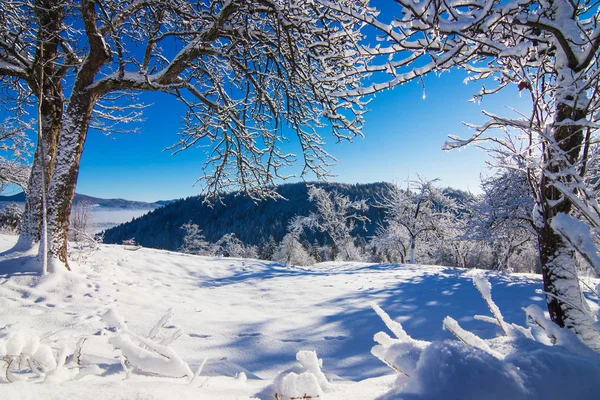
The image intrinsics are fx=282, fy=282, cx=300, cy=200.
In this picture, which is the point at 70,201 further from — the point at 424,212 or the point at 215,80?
the point at 424,212

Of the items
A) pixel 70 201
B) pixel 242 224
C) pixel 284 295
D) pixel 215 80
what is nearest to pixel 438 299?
pixel 284 295

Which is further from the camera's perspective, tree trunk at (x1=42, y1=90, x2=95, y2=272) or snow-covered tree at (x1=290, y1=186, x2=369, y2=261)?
snow-covered tree at (x1=290, y1=186, x2=369, y2=261)

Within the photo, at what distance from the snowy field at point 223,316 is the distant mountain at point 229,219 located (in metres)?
68.3

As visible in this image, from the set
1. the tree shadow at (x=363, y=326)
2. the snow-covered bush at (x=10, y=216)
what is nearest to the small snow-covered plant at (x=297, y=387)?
the tree shadow at (x=363, y=326)

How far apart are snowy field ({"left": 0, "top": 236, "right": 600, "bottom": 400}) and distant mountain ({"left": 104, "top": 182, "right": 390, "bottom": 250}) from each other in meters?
68.3

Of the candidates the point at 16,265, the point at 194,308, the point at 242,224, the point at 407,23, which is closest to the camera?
the point at 407,23

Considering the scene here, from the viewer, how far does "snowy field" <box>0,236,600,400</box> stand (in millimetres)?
1000

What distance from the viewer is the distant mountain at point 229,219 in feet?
261

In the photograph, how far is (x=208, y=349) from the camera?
286 centimetres

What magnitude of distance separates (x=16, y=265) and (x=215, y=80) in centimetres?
406

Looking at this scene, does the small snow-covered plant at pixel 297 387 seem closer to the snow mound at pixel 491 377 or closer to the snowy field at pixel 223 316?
the snowy field at pixel 223 316

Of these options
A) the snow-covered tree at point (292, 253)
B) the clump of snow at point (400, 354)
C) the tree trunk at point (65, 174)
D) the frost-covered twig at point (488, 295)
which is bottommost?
the snow-covered tree at point (292, 253)

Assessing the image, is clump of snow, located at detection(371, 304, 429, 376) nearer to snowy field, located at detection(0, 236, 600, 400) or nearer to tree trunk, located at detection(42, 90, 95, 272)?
snowy field, located at detection(0, 236, 600, 400)

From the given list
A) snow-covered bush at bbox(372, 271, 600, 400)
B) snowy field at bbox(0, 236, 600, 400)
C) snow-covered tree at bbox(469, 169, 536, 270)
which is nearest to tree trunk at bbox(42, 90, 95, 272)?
snowy field at bbox(0, 236, 600, 400)
